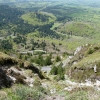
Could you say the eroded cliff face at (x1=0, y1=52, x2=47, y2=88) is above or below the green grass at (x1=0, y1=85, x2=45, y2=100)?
below

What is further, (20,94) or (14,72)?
(14,72)

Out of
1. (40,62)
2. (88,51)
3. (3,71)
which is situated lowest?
(40,62)

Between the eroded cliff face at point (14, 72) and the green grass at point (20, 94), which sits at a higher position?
the green grass at point (20, 94)

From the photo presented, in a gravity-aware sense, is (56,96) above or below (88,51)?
above

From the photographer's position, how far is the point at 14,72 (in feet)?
95.7

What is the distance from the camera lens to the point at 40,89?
24656mm

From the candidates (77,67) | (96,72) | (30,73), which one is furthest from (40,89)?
(77,67)

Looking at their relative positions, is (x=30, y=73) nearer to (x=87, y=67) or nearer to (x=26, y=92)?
(x=26, y=92)

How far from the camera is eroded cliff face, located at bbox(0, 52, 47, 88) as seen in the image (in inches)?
1022

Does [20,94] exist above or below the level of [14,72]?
above

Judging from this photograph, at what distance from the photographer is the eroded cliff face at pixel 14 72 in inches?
1022

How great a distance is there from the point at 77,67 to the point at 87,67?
15.4 ft

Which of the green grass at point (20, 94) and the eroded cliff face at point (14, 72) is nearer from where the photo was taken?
the green grass at point (20, 94)

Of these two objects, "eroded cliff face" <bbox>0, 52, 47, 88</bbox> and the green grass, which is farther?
"eroded cliff face" <bbox>0, 52, 47, 88</bbox>
